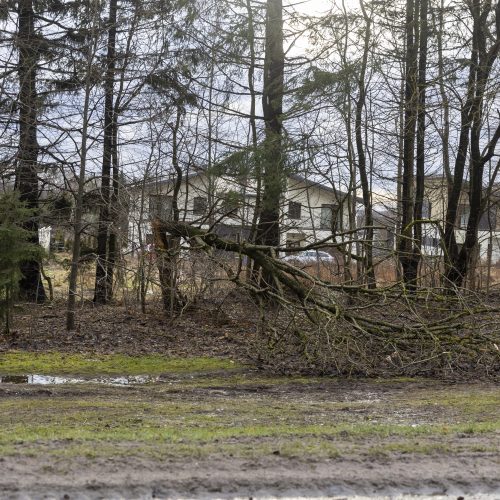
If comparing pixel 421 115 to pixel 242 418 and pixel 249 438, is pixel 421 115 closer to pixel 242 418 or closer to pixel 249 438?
pixel 242 418

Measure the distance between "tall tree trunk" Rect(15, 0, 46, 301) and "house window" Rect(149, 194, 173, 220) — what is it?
9.45 ft

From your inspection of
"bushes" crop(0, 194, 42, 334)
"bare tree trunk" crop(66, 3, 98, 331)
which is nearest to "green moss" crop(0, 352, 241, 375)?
"bushes" crop(0, 194, 42, 334)

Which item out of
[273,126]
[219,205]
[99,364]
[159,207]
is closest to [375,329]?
[99,364]

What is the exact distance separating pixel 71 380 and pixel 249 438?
632 cm

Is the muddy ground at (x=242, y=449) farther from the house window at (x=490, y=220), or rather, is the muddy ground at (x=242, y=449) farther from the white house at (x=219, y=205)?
the house window at (x=490, y=220)

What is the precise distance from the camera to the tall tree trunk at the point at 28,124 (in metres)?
17.8

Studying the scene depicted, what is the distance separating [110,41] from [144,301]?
6.90m

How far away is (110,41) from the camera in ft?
62.1

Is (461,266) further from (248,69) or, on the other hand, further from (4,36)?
(4,36)

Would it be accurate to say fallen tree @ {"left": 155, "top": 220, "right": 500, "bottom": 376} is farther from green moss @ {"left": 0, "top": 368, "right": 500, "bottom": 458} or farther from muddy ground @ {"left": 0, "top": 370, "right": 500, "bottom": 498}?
muddy ground @ {"left": 0, "top": 370, "right": 500, "bottom": 498}

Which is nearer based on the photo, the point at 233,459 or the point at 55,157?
the point at 233,459

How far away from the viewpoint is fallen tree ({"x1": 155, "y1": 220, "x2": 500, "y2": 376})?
11891 millimetres

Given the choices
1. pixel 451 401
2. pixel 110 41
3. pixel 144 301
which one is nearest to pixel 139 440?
pixel 451 401

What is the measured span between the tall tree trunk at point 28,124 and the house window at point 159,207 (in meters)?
2.88
